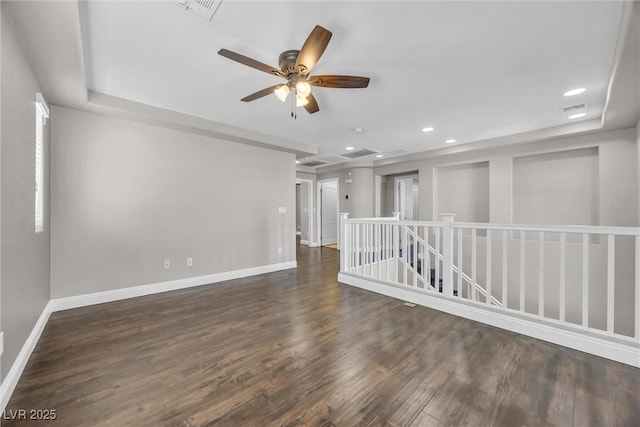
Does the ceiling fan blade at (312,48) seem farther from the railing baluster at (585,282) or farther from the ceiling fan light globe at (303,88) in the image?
the railing baluster at (585,282)

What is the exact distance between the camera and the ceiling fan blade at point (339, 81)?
2167 mm

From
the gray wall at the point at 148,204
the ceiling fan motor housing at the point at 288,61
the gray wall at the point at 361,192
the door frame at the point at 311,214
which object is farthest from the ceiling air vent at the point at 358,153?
the ceiling fan motor housing at the point at 288,61

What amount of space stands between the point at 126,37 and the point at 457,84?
306cm

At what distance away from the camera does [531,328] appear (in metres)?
2.36

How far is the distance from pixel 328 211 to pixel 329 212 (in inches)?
2.2

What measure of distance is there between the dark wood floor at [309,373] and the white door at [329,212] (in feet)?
17.9

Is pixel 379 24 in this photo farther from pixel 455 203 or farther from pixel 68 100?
pixel 455 203

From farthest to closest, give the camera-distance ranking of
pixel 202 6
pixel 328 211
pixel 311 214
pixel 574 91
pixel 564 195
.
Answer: pixel 328 211, pixel 311 214, pixel 564 195, pixel 574 91, pixel 202 6

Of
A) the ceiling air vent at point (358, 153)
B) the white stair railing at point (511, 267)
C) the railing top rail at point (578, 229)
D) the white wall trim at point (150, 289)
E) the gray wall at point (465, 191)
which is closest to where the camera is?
the railing top rail at point (578, 229)

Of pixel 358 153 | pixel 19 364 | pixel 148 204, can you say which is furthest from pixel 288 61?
pixel 358 153

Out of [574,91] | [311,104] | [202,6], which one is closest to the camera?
[202,6]

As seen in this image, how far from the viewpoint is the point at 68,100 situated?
9.16 ft

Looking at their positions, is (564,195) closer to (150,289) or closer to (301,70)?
(301,70)

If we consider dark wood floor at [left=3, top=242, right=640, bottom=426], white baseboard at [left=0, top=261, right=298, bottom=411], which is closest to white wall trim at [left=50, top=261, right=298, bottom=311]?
white baseboard at [left=0, top=261, right=298, bottom=411]
